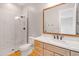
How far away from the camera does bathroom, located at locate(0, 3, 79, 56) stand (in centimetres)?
180

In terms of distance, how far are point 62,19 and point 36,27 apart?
459mm

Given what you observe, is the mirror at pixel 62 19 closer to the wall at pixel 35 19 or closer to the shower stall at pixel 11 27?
the wall at pixel 35 19

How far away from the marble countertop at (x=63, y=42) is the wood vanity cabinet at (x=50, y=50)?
0.05 meters

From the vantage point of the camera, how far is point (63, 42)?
1789mm

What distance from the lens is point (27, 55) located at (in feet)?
6.15

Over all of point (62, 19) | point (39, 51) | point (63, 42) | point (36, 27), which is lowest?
point (39, 51)

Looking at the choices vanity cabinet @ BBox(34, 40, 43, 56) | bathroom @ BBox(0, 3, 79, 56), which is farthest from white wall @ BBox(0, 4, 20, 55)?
vanity cabinet @ BBox(34, 40, 43, 56)


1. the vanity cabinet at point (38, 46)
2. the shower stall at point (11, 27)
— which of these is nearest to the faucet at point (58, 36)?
the vanity cabinet at point (38, 46)

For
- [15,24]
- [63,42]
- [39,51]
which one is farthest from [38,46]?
[15,24]

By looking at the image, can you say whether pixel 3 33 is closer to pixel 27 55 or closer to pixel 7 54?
pixel 7 54

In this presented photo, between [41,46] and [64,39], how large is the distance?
0.40 metres

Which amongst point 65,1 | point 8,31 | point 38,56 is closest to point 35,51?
point 38,56

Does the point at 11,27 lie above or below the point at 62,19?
below

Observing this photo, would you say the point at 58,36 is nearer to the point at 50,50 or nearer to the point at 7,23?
the point at 50,50
